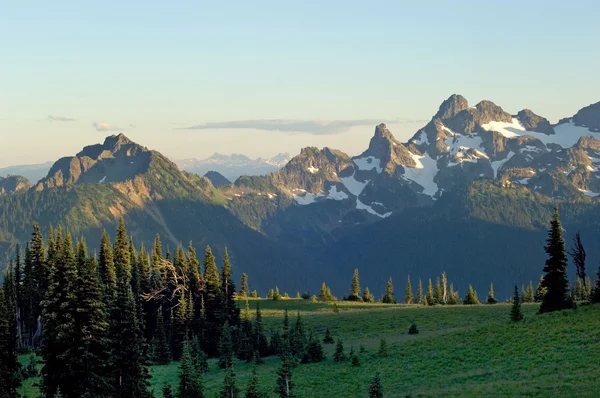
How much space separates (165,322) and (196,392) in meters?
50.1

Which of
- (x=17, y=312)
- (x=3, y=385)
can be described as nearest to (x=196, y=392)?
(x=3, y=385)

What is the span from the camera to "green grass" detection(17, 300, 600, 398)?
165ft

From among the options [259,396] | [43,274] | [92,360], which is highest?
[43,274]

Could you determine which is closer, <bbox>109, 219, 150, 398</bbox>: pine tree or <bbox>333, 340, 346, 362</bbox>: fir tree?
<bbox>109, 219, 150, 398</bbox>: pine tree

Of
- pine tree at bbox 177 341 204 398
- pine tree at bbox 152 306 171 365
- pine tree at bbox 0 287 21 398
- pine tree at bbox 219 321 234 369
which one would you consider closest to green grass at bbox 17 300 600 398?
pine tree at bbox 219 321 234 369

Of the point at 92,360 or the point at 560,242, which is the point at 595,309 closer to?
the point at 560,242

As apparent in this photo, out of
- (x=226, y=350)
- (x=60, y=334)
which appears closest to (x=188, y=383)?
(x=60, y=334)

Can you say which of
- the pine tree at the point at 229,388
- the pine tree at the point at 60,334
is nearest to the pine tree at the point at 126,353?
the pine tree at the point at 60,334

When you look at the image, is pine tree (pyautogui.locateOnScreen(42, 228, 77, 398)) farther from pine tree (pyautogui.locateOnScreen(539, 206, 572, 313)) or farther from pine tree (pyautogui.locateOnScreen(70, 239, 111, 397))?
pine tree (pyautogui.locateOnScreen(539, 206, 572, 313))

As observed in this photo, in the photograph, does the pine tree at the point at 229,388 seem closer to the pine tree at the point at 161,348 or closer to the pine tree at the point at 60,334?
the pine tree at the point at 60,334

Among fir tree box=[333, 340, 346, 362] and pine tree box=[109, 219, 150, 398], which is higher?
pine tree box=[109, 219, 150, 398]

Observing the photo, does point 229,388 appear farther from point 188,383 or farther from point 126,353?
point 126,353

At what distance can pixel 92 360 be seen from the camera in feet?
174

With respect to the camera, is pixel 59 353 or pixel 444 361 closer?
pixel 59 353
